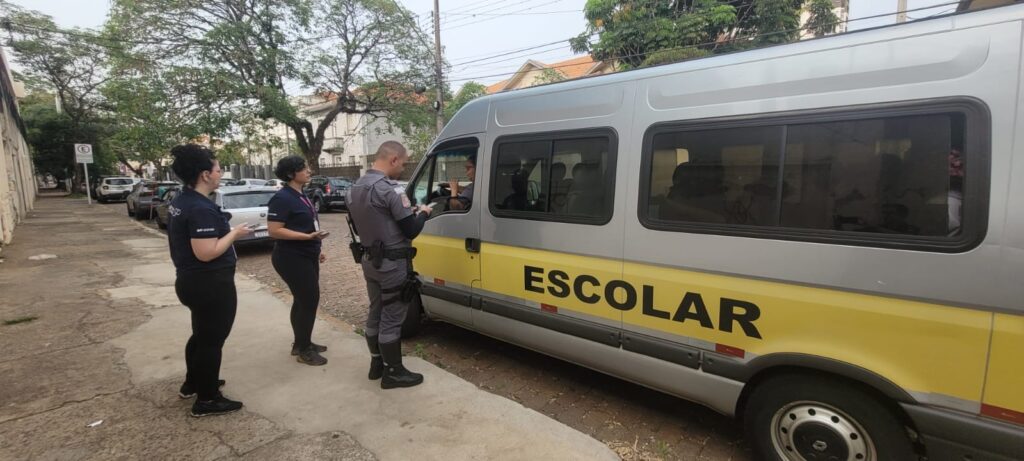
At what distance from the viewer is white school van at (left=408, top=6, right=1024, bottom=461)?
6.22 feet

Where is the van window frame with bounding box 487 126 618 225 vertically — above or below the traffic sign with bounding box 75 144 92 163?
below

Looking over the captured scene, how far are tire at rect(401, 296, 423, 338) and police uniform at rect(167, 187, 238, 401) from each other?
1805mm

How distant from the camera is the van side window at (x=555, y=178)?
3062mm

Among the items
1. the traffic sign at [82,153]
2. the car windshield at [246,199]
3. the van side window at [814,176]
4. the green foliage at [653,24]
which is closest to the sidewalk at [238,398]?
the van side window at [814,176]

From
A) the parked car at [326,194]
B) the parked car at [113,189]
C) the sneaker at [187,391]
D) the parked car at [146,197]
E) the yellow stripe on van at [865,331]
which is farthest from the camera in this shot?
the parked car at [113,189]

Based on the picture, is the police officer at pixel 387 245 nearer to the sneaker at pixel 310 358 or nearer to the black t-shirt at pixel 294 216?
the black t-shirt at pixel 294 216

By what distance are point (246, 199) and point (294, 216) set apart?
7347 millimetres

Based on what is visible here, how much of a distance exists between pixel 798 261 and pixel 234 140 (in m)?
20.0

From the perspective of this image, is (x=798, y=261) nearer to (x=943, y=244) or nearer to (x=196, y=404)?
(x=943, y=244)

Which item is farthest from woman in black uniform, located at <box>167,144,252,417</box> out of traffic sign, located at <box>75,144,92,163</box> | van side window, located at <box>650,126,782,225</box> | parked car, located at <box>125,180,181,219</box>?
traffic sign, located at <box>75,144,92,163</box>

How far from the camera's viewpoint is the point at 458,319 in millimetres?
4125

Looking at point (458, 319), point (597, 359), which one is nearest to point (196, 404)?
point (458, 319)

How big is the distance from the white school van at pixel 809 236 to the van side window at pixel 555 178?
0.06 ft

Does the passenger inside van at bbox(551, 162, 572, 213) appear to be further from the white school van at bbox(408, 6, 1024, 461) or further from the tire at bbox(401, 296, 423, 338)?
the tire at bbox(401, 296, 423, 338)
